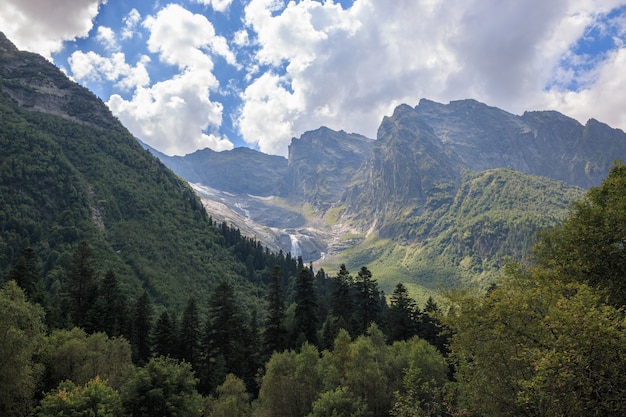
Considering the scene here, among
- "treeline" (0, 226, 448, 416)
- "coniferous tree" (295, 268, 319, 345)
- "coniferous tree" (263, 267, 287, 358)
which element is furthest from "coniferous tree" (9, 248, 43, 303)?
"coniferous tree" (295, 268, 319, 345)

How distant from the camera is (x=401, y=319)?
3401 inches

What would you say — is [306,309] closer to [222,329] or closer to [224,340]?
[222,329]

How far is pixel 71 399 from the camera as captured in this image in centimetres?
3134

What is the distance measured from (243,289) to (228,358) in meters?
92.5

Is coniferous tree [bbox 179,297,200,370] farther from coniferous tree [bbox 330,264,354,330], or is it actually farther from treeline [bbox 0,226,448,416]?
coniferous tree [bbox 330,264,354,330]

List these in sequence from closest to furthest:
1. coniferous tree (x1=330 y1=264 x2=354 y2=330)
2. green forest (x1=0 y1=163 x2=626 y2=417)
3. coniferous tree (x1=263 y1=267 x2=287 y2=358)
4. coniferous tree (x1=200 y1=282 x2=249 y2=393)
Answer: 1. green forest (x1=0 y1=163 x2=626 y2=417)
2. coniferous tree (x1=263 y1=267 x2=287 y2=358)
3. coniferous tree (x1=200 y1=282 x2=249 y2=393)
4. coniferous tree (x1=330 y1=264 x2=354 y2=330)

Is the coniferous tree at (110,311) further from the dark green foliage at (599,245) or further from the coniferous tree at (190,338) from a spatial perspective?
the dark green foliage at (599,245)

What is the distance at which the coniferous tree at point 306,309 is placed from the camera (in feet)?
272

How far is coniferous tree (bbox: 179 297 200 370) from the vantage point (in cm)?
8403

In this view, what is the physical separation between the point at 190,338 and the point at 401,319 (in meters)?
45.1

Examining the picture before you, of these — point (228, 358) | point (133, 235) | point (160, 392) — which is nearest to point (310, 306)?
point (228, 358)

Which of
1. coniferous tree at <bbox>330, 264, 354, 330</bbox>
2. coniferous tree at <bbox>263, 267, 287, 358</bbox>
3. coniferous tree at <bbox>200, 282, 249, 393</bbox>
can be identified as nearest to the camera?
coniferous tree at <bbox>263, 267, 287, 358</bbox>

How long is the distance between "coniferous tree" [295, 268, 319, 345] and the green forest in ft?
0.73

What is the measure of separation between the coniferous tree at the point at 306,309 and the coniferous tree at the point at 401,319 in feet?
54.1
